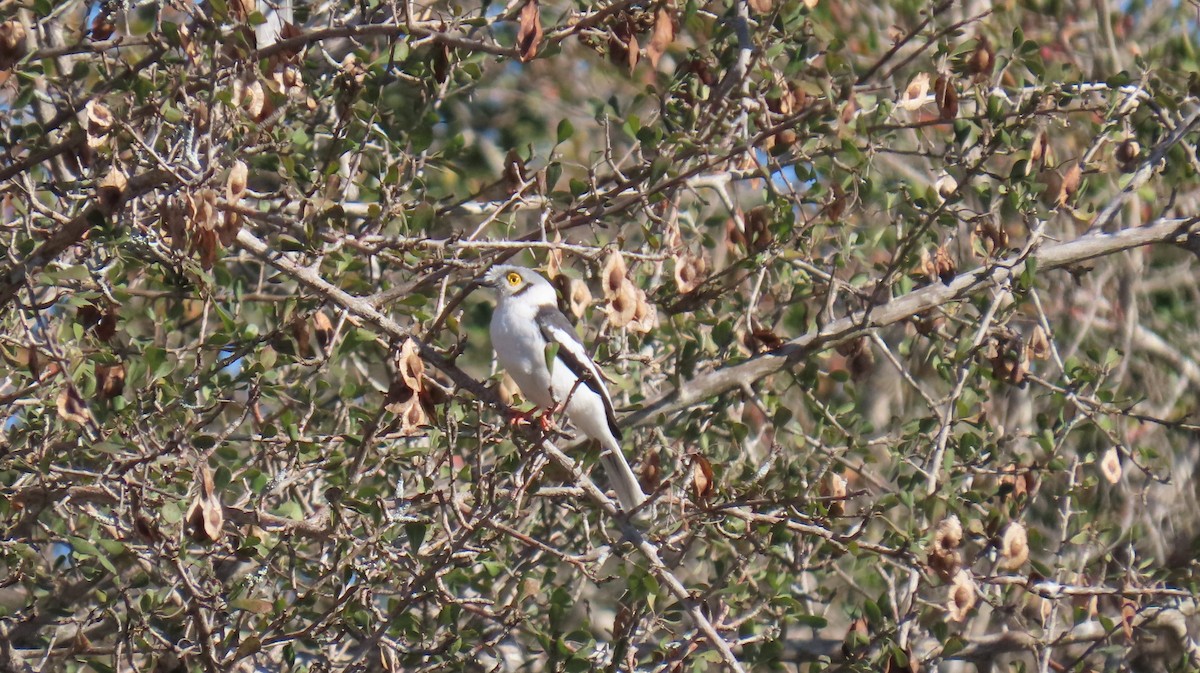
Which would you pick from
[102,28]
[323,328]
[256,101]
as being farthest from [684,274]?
[102,28]

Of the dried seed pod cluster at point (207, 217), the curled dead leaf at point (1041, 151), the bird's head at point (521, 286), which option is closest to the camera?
the dried seed pod cluster at point (207, 217)

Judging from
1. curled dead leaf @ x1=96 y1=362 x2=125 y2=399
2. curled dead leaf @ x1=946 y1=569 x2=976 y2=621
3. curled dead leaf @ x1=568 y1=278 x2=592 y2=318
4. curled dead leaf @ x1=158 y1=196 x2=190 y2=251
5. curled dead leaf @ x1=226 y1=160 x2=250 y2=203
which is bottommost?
curled dead leaf @ x1=946 y1=569 x2=976 y2=621

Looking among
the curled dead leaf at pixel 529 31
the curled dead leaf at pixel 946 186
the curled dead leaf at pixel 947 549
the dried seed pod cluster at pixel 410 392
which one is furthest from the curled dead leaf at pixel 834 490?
the curled dead leaf at pixel 529 31

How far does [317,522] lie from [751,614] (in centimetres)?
152

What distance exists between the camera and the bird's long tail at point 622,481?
5.05m

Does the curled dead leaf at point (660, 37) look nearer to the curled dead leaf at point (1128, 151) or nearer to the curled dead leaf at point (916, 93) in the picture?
the curled dead leaf at point (916, 93)

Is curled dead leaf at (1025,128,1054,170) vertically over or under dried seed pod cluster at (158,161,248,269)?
under

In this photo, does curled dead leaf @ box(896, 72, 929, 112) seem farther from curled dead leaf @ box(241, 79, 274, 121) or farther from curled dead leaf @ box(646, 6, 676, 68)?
curled dead leaf @ box(241, 79, 274, 121)

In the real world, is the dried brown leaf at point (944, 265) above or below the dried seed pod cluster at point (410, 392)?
below

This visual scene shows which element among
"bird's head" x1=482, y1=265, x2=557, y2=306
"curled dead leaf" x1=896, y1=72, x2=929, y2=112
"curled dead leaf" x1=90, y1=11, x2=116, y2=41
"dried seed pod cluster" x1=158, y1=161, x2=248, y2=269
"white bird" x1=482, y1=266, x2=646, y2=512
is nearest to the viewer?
"dried seed pod cluster" x1=158, y1=161, x2=248, y2=269

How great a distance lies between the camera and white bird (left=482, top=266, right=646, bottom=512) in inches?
196

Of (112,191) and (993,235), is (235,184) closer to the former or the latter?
(112,191)

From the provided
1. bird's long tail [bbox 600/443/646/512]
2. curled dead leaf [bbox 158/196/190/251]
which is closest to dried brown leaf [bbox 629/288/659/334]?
curled dead leaf [bbox 158/196/190/251]

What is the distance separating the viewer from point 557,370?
17.4ft
